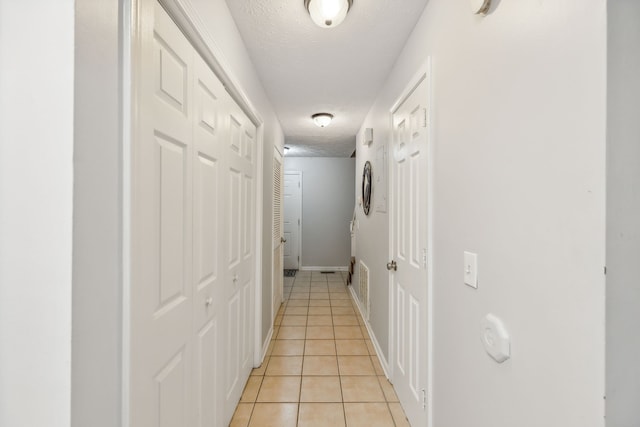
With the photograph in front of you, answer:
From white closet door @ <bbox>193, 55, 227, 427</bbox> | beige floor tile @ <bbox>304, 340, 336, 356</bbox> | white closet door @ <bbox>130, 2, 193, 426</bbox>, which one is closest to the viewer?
white closet door @ <bbox>130, 2, 193, 426</bbox>

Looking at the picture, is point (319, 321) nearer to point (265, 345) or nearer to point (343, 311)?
point (343, 311)

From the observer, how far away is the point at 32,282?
558 millimetres

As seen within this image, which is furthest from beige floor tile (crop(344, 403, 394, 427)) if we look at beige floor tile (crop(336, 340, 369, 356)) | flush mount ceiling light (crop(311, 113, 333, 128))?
flush mount ceiling light (crop(311, 113, 333, 128))

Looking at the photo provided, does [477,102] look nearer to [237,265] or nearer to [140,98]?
[140,98]

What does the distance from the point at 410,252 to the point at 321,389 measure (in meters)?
1.20

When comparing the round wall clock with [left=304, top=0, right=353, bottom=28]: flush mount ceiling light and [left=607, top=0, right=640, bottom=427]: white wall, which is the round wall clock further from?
[left=607, top=0, right=640, bottom=427]: white wall

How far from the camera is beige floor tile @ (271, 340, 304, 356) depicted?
2.50 metres

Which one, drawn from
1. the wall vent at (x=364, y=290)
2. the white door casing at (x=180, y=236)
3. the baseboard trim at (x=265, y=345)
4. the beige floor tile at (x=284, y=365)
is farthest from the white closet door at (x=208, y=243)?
the wall vent at (x=364, y=290)

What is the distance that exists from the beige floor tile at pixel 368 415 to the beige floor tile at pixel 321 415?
51mm

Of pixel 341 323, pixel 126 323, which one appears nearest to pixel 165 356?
pixel 126 323

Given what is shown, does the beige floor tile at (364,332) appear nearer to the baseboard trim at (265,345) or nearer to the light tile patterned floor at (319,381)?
the light tile patterned floor at (319,381)

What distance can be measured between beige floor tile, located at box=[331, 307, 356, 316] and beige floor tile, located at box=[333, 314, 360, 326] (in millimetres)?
70

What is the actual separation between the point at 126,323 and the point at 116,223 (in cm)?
26

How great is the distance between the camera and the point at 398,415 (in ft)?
5.75
